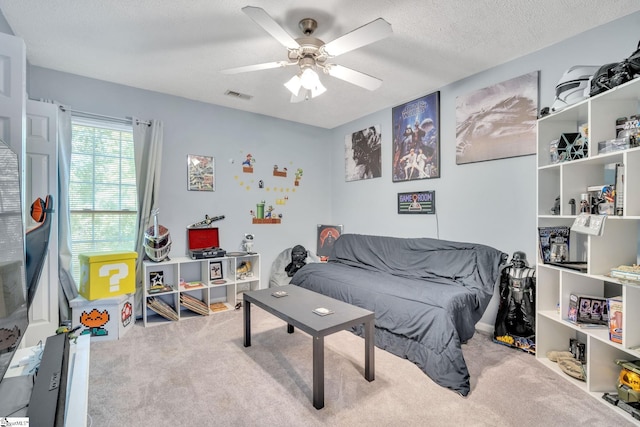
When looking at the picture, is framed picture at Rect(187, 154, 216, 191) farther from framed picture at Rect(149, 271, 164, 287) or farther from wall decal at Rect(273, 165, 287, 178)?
framed picture at Rect(149, 271, 164, 287)

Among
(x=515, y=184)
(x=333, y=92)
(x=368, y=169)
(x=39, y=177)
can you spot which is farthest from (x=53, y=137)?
(x=515, y=184)

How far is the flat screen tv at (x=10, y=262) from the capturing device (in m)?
1.08

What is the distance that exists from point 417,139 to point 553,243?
177cm

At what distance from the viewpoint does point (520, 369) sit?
2.20 meters

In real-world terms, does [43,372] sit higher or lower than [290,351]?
higher

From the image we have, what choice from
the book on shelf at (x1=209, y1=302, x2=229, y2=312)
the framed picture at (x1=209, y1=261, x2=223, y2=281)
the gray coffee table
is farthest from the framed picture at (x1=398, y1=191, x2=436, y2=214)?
the book on shelf at (x1=209, y1=302, x2=229, y2=312)

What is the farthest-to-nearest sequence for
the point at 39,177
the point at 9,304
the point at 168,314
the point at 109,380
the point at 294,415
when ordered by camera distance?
the point at 168,314, the point at 39,177, the point at 109,380, the point at 294,415, the point at 9,304

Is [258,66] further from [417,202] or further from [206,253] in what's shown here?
[417,202]

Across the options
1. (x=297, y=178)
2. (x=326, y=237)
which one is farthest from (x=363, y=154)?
(x=326, y=237)

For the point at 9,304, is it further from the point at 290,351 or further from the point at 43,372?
the point at 290,351

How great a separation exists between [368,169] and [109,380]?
11.3 ft

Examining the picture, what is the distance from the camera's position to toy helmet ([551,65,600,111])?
2.08 meters

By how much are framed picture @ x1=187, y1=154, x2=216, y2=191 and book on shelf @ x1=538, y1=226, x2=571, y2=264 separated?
3337 mm

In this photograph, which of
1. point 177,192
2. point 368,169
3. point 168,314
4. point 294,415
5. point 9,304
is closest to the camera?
point 9,304
